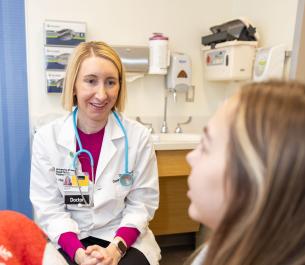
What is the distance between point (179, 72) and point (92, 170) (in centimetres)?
124

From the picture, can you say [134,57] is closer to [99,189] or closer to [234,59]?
[234,59]

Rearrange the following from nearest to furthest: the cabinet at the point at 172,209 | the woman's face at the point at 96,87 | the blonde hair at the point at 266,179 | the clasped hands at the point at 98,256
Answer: the blonde hair at the point at 266,179
the clasped hands at the point at 98,256
the woman's face at the point at 96,87
the cabinet at the point at 172,209

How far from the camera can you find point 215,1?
2.37m

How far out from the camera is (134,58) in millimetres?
2129

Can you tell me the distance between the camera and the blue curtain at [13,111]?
6.63ft

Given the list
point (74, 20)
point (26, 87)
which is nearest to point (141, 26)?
point (74, 20)

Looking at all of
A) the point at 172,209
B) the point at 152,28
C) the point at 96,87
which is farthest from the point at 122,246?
the point at 152,28

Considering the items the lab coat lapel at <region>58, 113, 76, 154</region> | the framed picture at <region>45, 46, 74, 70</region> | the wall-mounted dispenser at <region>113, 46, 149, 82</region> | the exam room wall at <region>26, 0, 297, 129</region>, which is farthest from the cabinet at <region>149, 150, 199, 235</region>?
the framed picture at <region>45, 46, 74, 70</region>

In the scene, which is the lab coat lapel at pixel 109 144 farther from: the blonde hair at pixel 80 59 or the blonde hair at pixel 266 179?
the blonde hair at pixel 266 179

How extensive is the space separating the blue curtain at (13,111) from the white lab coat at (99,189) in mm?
977

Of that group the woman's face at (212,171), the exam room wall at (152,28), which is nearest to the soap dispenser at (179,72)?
the exam room wall at (152,28)

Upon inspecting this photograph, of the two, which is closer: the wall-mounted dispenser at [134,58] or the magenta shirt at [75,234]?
the magenta shirt at [75,234]

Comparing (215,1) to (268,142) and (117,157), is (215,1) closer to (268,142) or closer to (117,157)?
(117,157)

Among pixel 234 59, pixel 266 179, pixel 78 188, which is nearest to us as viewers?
pixel 266 179
